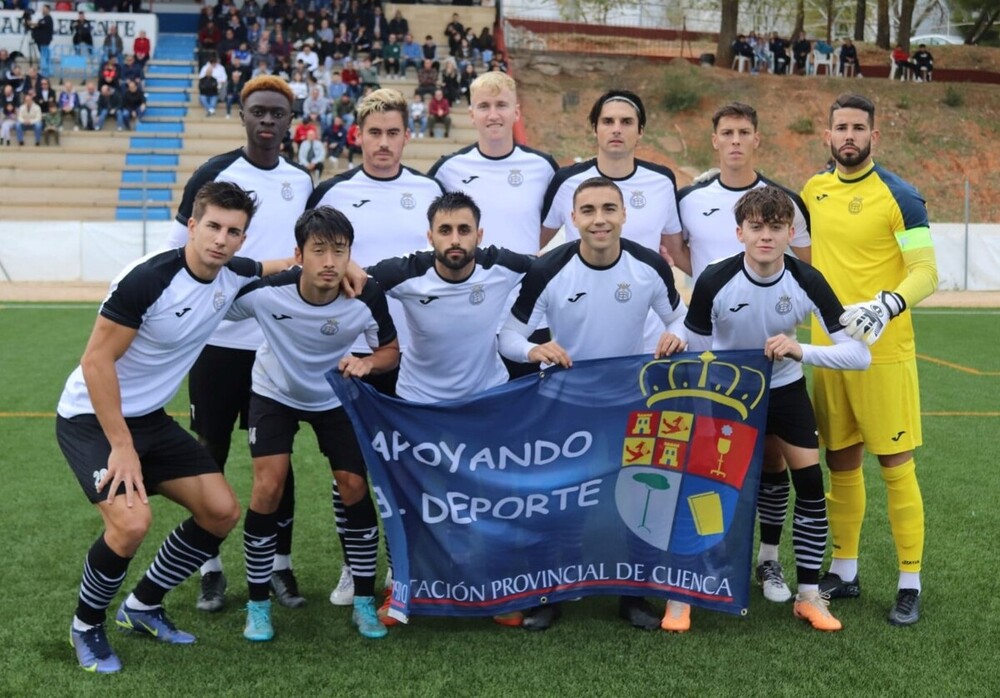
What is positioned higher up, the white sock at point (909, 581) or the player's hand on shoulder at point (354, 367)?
the player's hand on shoulder at point (354, 367)

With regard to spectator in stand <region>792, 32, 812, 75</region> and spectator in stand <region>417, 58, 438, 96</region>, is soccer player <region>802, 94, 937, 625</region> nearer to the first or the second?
spectator in stand <region>417, 58, 438, 96</region>

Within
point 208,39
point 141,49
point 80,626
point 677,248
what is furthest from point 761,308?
point 208,39

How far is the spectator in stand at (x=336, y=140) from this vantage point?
86.6 feet

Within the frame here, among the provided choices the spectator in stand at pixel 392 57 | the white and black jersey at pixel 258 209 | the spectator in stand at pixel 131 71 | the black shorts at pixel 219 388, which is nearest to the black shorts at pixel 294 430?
the black shorts at pixel 219 388

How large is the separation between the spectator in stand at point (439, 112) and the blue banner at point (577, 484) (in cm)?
2465

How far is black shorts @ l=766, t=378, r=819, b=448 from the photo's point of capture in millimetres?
4855

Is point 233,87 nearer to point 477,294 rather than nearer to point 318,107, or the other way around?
point 318,107

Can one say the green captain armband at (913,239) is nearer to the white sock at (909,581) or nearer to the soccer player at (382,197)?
the white sock at (909,581)

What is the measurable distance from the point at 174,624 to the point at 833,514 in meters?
3.17

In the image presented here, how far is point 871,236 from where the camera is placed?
16.1 ft

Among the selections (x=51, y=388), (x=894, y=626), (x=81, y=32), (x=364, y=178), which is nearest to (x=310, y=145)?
(x=81, y=32)

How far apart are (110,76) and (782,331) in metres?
27.8

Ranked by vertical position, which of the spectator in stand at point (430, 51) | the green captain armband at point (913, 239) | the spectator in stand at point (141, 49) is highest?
the spectator in stand at point (430, 51)

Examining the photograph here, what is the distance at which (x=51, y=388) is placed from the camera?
35.1 feet
